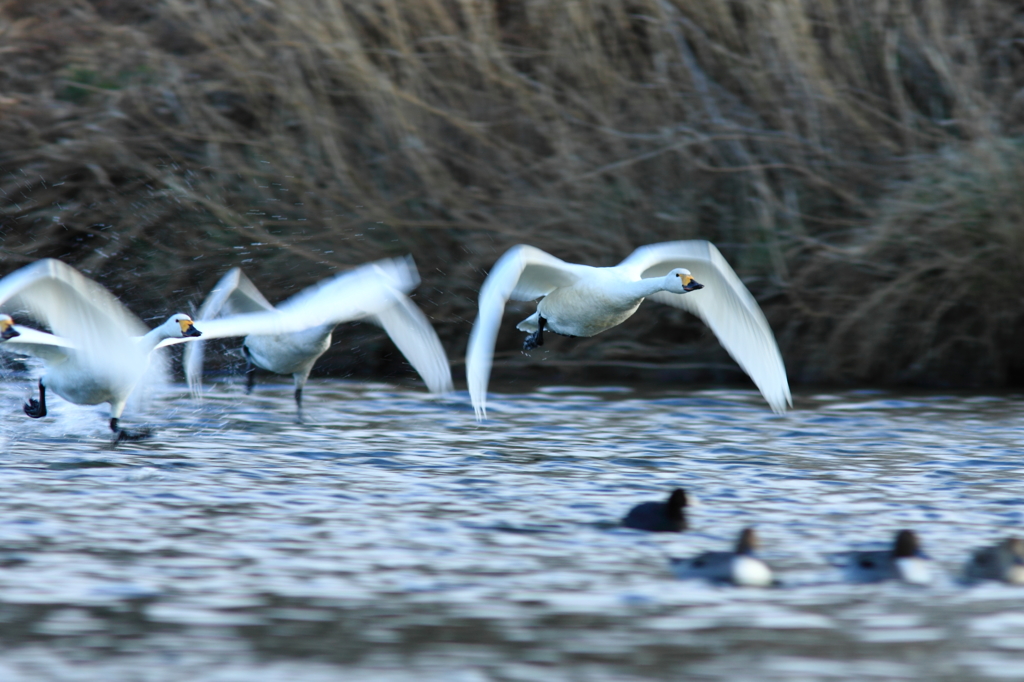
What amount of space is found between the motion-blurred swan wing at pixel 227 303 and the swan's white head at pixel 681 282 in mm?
2970

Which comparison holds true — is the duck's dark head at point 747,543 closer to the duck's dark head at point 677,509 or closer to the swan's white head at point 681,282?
the duck's dark head at point 677,509

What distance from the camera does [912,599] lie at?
16.4 feet

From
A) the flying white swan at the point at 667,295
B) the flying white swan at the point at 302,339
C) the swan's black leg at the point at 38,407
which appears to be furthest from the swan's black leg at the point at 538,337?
the swan's black leg at the point at 38,407

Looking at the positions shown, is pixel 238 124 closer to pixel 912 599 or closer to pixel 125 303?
pixel 125 303

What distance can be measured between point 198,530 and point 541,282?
2.84 metres

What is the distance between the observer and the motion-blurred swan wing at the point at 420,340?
8.40 m

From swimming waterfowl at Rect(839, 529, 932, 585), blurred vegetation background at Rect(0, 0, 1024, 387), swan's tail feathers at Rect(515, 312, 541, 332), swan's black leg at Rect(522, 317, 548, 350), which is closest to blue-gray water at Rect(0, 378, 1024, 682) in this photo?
swimming waterfowl at Rect(839, 529, 932, 585)

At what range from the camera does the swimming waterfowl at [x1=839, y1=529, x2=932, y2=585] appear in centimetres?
513

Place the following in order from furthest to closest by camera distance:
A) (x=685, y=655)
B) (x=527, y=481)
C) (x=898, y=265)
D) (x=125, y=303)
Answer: (x=125, y=303), (x=898, y=265), (x=527, y=481), (x=685, y=655)

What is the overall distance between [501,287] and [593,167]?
5.62 metres

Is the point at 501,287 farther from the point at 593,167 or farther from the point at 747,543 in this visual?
the point at 593,167

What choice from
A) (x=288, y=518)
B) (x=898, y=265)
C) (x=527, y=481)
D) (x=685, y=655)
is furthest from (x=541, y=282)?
(x=898, y=265)

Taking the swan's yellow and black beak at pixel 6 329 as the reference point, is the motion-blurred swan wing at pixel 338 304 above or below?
above

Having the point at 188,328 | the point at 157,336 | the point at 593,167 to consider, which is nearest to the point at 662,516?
the point at 188,328
